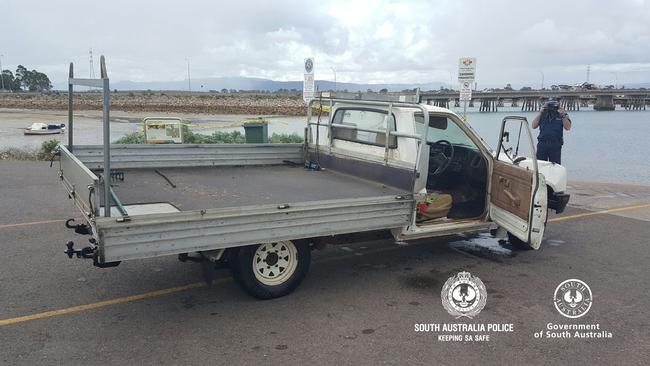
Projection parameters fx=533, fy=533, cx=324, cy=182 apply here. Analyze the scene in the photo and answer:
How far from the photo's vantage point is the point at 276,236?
447 centimetres

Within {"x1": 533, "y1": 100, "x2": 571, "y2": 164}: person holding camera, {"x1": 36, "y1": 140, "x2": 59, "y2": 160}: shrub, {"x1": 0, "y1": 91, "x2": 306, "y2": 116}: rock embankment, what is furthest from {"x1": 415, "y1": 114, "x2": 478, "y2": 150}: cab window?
{"x1": 0, "y1": 91, "x2": 306, "y2": 116}: rock embankment

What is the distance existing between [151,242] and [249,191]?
176cm

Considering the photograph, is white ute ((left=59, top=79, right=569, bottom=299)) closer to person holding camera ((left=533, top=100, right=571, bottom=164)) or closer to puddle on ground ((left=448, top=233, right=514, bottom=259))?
puddle on ground ((left=448, top=233, right=514, bottom=259))

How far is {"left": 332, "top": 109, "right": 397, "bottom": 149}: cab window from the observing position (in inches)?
244

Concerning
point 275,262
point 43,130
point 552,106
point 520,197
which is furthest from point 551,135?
point 43,130

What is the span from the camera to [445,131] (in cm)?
665

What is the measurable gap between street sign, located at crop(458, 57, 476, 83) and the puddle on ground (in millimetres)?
5881

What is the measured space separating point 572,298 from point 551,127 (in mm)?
4818

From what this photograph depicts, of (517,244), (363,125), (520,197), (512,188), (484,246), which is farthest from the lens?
(484,246)

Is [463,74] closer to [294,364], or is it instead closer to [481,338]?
[481,338]

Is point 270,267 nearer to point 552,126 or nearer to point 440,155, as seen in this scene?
point 440,155

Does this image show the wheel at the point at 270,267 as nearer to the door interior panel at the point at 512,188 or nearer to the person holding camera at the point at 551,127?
the door interior panel at the point at 512,188

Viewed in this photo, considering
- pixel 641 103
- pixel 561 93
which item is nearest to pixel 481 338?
pixel 561 93

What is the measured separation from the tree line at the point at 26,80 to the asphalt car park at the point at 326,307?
145 meters
